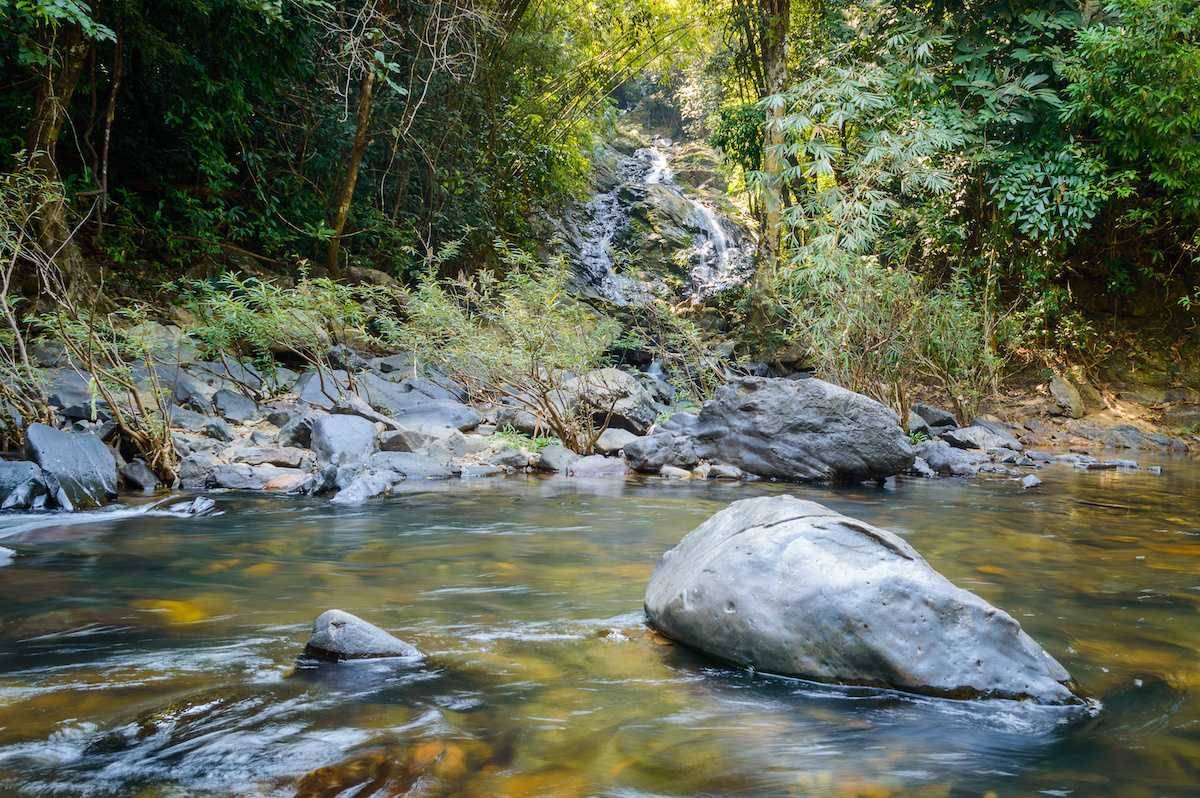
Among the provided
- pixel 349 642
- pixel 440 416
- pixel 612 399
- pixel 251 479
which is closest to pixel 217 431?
pixel 251 479

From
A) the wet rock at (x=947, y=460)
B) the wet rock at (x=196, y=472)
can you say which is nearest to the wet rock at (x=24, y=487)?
the wet rock at (x=196, y=472)

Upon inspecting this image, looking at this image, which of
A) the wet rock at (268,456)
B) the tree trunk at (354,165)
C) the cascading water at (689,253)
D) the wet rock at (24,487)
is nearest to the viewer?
the wet rock at (24,487)

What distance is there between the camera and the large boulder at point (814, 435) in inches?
243

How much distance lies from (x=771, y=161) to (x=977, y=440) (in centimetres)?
533

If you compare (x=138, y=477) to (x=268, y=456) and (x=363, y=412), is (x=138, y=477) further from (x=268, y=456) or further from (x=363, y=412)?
(x=363, y=412)

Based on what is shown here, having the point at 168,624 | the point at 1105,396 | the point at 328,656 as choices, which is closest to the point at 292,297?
the point at 168,624

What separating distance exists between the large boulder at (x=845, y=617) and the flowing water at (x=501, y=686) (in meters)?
0.07

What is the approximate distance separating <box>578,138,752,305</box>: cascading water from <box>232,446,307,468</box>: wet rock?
787 centimetres

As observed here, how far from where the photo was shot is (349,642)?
226 centimetres

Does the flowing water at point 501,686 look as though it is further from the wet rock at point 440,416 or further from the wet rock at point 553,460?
the wet rock at point 440,416

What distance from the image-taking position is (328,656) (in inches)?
89.1

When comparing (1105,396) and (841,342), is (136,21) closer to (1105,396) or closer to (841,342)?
(841,342)

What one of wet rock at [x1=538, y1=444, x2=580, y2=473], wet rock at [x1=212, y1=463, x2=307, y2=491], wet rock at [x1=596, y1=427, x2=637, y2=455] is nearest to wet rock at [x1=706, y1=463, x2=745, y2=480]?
wet rock at [x1=596, y1=427, x2=637, y2=455]

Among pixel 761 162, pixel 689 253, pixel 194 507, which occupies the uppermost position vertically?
pixel 761 162
